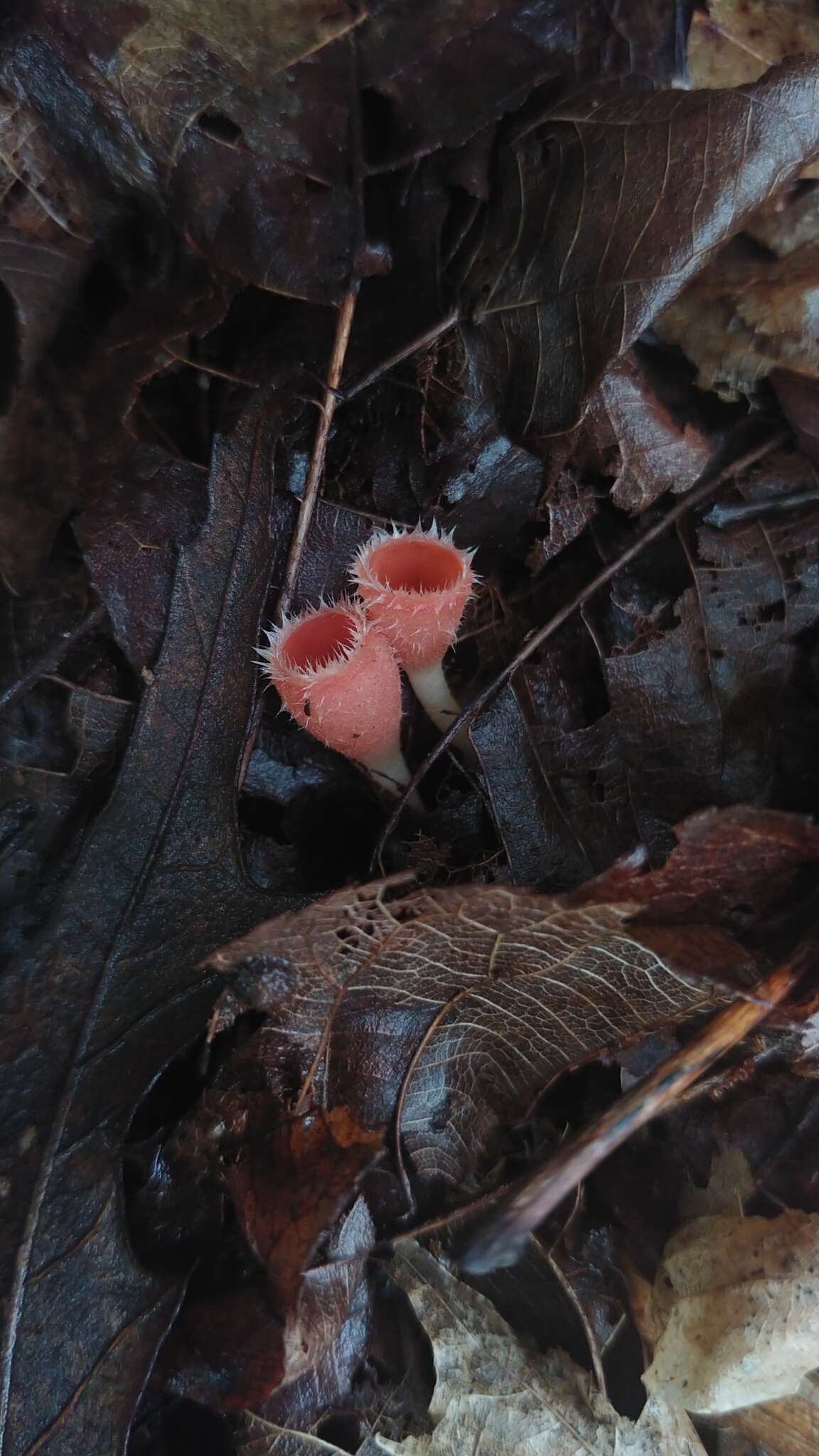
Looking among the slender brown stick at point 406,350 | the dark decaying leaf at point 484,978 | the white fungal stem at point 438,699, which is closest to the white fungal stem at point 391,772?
the white fungal stem at point 438,699

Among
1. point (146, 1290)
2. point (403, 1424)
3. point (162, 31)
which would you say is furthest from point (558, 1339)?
point (162, 31)

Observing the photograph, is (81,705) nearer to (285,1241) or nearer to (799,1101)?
(285,1241)

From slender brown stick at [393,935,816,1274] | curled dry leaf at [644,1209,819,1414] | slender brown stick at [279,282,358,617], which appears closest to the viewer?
slender brown stick at [393,935,816,1274]

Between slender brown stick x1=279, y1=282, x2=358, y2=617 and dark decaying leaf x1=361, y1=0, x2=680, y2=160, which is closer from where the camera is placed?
dark decaying leaf x1=361, y1=0, x2=680, y2=160

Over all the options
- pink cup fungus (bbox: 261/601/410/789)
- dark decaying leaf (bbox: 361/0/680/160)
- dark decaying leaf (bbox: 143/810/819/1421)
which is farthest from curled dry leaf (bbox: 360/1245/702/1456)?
dark decaying leaf (bbox: 361/0/680/160)

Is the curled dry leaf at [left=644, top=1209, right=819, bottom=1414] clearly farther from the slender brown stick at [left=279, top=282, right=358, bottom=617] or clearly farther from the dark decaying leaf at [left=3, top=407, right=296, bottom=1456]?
the slender brown stick at [left=279, top=282, right=358, bottom=617]

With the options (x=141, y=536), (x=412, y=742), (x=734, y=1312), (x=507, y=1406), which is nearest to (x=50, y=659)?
(x=141, y=536)
